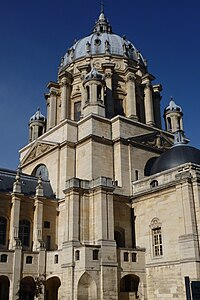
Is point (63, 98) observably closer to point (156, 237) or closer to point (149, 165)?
point (149, 165)

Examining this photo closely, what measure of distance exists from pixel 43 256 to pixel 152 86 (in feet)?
95.7

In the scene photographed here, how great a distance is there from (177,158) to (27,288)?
1834 centimetres

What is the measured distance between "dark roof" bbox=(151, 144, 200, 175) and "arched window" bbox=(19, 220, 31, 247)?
1372 centimetres

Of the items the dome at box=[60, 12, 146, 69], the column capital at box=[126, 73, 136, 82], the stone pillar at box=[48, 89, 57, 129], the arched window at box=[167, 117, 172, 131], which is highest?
the dome at box=[60, 12, 146, 69]

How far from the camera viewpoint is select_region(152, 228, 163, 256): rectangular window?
110 feet

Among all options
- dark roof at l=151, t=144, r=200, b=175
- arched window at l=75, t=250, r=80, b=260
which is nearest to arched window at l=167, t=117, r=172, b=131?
dark roof at l=151, t=144, r=200, b=175

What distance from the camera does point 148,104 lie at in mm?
50719

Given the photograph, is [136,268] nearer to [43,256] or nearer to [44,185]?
[43,256]

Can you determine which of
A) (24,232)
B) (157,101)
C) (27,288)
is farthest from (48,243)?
(157,101)

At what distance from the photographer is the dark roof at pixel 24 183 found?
1511 inches

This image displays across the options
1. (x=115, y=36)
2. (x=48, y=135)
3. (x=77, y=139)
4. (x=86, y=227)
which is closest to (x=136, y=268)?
(x=86, y=227)

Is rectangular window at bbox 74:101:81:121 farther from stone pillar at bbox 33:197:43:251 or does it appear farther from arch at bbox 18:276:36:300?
arch at bbox 18:276:36:300

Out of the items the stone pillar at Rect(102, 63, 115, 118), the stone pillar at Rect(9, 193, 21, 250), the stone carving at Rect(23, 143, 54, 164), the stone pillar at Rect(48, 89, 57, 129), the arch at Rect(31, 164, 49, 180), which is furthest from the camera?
the stone pillar at Rect(48, 89, 57, 129)

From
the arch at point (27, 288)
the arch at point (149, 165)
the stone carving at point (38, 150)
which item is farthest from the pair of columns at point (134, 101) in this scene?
the arch at point (27, 288)
